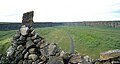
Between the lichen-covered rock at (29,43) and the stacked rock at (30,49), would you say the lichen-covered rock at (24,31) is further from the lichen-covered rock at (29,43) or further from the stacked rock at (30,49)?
the lichen-covered rock at (29,43)

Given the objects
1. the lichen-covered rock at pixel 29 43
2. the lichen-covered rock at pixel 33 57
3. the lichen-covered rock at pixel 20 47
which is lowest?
the lichen-covered rock at pixel 33 57

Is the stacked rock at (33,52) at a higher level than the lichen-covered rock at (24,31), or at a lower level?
lower

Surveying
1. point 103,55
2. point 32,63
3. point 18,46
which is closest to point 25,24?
point 18,46

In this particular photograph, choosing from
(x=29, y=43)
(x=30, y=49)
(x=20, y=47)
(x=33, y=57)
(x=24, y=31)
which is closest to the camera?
(x=33, y=57)

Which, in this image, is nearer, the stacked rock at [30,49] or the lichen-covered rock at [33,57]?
the stacked rock at [30,49]

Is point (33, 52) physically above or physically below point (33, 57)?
above

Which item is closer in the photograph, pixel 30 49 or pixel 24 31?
pixel 30 49

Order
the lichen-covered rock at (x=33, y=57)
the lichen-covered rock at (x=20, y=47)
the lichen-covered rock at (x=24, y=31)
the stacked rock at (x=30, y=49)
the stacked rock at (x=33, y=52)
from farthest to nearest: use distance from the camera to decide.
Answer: the lichen-covered rock at (x=24, y=31), the lichen-covered rock at (x=20, y=47), the lichen-covered rock at (x=33, y=57), the stacked rock at (x=30, y=49), the stacked rock at (x=33, y=52)

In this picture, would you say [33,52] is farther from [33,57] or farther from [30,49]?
[33,57]

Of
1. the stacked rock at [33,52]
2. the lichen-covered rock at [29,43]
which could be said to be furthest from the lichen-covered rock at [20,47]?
the lichen-covered rock at [29,43]

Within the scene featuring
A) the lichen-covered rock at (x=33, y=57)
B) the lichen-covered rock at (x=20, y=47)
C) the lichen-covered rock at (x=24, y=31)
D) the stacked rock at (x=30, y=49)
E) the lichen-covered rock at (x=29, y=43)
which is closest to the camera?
the stacked rock at (x=30, y=49)

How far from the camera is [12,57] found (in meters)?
28.8

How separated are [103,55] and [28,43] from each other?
8.90 metres

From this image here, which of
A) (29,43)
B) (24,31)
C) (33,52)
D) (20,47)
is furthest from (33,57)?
(24,31)
